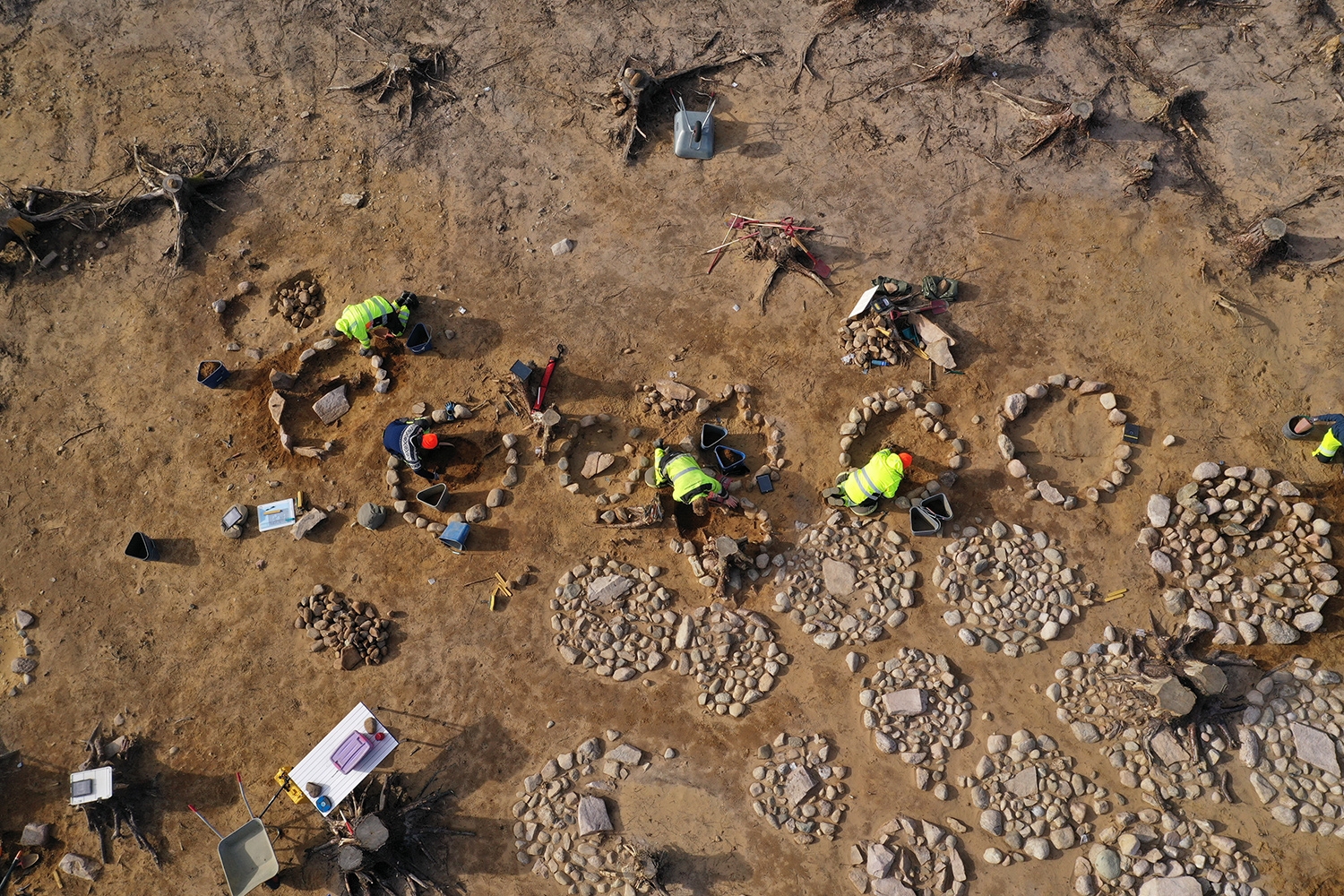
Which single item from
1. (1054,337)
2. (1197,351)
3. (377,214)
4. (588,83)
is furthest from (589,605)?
(1197,351)

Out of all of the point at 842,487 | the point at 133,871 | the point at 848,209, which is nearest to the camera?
the point at 133,871

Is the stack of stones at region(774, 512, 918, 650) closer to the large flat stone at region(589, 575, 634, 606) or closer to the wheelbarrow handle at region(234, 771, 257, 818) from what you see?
the large flat stone at region(589, 575, 634, 606)

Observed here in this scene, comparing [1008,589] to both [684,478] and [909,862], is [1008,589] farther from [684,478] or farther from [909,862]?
[684,478]

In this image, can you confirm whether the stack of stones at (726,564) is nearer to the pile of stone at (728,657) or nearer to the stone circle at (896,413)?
the pile of stone at (728,657)

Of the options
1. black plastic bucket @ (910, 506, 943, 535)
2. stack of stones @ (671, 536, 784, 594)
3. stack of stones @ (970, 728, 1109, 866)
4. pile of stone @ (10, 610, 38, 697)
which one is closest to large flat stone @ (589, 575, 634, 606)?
stack of stones @ (671, 536, 784, 594)

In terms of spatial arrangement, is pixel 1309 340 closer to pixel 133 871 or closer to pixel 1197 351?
pixel 1197 351

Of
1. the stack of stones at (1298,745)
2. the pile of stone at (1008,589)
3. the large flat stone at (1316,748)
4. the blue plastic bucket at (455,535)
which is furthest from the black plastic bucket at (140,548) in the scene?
the large flat stone at (1316,748)
